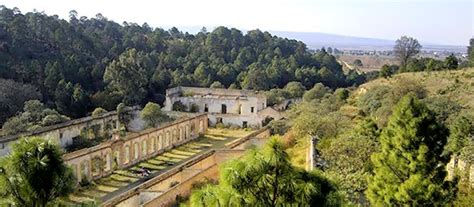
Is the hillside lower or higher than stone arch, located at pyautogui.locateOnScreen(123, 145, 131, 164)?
higher

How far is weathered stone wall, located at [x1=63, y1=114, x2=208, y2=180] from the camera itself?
927 inches

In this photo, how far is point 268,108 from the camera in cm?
3997

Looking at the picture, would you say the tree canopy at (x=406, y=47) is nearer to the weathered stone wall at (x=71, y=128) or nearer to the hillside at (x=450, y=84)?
the hillside at (x=450, y=84)

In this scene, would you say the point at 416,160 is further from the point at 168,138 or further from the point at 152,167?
the point at 168,138

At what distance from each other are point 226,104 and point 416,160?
3125cm

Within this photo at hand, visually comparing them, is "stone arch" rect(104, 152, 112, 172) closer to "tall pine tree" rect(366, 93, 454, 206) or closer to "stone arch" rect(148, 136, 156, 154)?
"stone arch" rect(148, 136, 156, 154)

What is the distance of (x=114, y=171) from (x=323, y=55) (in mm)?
42647

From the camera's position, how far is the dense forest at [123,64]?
3906 cm

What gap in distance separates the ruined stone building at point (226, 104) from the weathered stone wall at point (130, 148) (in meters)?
3.65

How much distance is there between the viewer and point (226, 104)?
140 ft

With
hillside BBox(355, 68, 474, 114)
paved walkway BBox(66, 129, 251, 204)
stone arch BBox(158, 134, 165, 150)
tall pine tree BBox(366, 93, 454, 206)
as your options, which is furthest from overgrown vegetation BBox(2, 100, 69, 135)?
tall pine tree BBox(366, 93, 454, 206)

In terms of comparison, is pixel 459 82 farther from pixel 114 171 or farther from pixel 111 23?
pixel 111 23

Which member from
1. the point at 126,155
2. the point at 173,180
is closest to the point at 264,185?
the point at 173,180

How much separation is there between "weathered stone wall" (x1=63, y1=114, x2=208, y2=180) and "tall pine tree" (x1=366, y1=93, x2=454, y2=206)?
1239cm
